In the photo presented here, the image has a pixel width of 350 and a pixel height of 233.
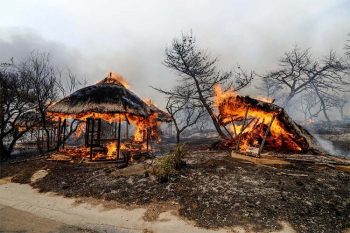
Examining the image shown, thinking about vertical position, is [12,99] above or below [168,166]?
above

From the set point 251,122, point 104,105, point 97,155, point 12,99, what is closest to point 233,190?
point 251,122

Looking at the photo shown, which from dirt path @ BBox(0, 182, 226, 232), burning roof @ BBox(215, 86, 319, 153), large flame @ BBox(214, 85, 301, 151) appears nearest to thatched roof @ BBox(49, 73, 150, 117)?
large flame @ BBox(214, 85, 301, 151)

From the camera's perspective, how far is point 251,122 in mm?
15797

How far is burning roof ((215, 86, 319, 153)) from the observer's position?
13.8 meters

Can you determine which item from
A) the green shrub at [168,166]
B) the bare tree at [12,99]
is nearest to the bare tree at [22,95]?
the bare tree at [12,99]

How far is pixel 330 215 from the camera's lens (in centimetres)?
793

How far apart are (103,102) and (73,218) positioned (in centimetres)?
752

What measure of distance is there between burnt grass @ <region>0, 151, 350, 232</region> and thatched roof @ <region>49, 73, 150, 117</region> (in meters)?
3.12

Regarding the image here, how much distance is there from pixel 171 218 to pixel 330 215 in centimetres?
443

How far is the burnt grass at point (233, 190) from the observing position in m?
7.87

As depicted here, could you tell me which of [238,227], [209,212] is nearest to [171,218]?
[209,212]

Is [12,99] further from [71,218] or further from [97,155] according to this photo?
[71,218]

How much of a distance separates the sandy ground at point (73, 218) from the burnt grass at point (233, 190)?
0.51m

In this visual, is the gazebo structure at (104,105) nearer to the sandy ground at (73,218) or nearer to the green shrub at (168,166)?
the green shrub at (168,166)
